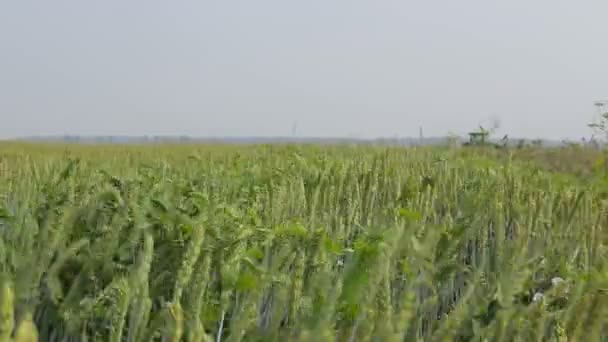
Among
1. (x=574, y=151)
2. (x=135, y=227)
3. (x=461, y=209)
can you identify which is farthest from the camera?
(x=574, y=151)

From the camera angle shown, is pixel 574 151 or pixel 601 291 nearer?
pixel 601 291

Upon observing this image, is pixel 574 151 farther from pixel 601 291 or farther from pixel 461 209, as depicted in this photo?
pixel 601 291

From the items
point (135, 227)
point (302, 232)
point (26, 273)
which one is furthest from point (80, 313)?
point (302, 232)

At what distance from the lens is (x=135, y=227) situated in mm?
1306

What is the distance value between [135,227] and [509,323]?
782 mm

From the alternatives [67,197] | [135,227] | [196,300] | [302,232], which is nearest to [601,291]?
[302,232]

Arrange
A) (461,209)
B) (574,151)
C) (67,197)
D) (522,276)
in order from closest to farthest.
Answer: (522,276), (67,197), (461,209), (574,151)

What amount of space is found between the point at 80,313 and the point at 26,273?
0.13 m

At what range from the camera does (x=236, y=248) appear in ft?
3.85

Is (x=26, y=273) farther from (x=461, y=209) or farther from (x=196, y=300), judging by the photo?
(x=461, y=209)

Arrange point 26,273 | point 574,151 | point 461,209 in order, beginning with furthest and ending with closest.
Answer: point 574,151, point 461,209, point 26,273

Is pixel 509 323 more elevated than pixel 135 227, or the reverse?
pixel 135 227

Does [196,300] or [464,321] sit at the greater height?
[196,300]

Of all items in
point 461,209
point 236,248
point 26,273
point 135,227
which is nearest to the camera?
point 26,273
